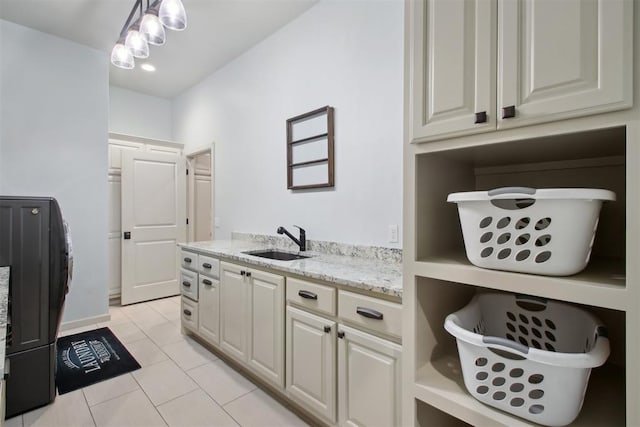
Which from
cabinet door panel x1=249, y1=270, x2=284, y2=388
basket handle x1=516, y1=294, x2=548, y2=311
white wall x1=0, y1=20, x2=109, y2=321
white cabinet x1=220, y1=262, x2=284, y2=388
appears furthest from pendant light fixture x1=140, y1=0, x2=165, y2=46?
basket handle x1=516, y1=294, x2=548, y2=311

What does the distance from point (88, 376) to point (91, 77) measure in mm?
2905

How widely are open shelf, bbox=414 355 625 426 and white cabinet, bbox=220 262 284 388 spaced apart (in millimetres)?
991

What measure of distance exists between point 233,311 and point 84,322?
214 cm

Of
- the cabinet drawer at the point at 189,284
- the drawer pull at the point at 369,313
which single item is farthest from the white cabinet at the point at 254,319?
the drawer pull at the point at 369,313

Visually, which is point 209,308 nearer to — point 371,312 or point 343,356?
point 343,356

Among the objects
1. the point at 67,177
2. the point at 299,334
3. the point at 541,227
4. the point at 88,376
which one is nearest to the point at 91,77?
the point at 67,177

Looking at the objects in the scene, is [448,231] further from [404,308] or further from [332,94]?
[332,94]

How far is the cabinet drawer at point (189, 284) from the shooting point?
2793 millimetres

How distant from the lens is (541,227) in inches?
34.4

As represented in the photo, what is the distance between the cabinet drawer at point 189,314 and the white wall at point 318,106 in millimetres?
915

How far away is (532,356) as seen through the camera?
0.86 metres

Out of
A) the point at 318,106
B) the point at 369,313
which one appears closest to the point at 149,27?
the point at 318,106

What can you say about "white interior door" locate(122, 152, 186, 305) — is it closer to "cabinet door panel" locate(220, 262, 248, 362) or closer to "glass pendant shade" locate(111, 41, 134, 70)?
"glass pendant shade" locate(111, 41, 134, 70)

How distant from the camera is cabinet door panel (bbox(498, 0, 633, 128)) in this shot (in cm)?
74
